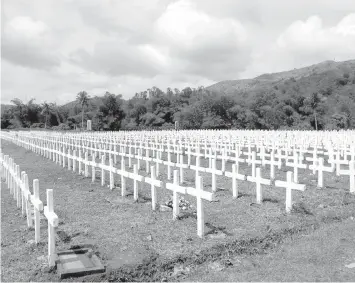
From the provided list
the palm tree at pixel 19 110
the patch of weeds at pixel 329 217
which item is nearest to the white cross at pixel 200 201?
the patch of weeds at pixel 329 217

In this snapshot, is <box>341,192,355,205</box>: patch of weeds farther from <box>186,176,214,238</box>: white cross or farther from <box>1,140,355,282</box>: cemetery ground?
<box>186,176,214,238</box>: white cross

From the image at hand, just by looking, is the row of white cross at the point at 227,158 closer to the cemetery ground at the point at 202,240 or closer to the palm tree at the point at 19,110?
the cemetery ground at the point at 202,240

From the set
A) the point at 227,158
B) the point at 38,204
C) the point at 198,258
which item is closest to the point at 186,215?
the point at 198,258

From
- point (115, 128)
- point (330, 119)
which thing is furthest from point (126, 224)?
point (115, 128)

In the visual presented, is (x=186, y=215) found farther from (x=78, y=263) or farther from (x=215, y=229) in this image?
(x=78, y=263)

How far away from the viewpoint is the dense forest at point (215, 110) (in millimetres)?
67750

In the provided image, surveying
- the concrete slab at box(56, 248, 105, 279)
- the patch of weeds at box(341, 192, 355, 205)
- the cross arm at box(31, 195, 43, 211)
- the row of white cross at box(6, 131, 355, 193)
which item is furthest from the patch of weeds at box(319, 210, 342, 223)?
the cross arm at box(31, 195, 43, 211)

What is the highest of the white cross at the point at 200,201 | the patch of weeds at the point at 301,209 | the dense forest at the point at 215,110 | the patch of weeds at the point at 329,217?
the dense forest at the point at 215,110

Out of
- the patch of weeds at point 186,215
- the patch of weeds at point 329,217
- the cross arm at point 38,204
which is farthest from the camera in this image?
the patch of weeds at point 186,215

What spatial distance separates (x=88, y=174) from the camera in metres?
13.5

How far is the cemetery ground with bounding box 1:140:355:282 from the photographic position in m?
4.84

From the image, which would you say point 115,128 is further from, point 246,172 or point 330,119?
point 246,172

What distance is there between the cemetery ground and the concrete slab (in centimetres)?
10

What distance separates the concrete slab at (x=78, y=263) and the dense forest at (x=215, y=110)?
188ft
